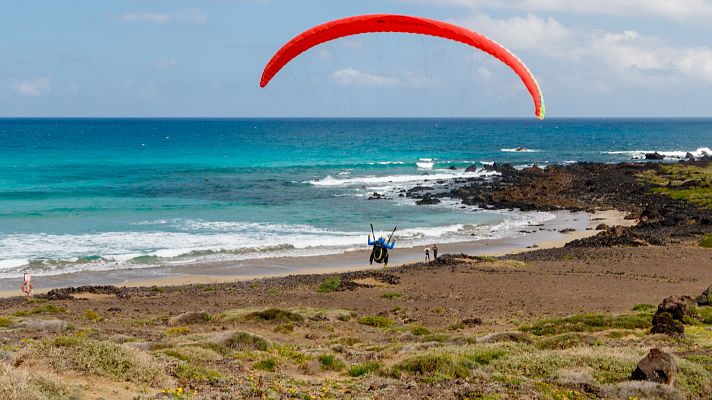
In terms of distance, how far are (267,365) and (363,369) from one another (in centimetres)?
171

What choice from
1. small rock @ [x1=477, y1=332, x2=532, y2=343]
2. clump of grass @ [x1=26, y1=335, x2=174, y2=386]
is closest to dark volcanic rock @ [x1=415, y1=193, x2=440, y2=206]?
small rock @ [x1=477, y1=332, x2=532, y2=343]

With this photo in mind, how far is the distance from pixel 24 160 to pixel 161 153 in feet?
70.4

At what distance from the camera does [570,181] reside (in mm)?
63312

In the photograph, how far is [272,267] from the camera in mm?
31250

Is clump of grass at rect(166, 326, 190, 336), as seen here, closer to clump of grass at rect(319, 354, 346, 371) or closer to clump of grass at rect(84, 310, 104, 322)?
clump of grass at rect(84, 310, 104, 322)

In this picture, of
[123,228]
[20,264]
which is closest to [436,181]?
[123,228]

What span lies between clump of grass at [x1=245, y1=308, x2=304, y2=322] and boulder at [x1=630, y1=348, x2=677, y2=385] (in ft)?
32.4

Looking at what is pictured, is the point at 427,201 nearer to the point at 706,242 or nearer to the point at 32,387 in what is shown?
the point at 706,242

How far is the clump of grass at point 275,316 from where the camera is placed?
1852 cm

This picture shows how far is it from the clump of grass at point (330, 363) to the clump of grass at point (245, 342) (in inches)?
69.8

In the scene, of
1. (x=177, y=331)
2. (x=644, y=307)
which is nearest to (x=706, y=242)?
(x=644, y=307)

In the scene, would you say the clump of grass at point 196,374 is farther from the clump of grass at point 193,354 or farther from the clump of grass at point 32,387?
the clump of grass at point 32,387

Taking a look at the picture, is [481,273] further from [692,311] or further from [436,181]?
[436,181]

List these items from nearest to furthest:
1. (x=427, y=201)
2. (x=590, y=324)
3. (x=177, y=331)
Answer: (x=177, y=331), (x=590, y=324), (x=427, y=201)
